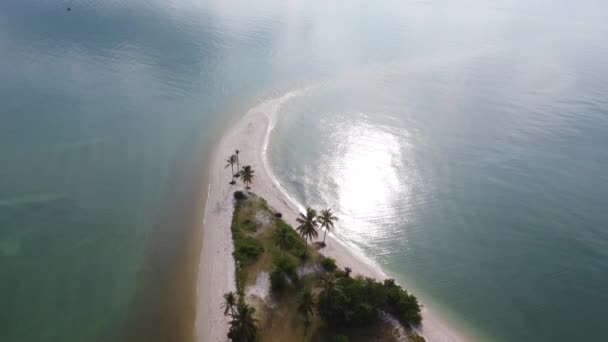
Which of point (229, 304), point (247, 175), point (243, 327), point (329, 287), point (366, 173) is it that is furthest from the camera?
point (366, 173)

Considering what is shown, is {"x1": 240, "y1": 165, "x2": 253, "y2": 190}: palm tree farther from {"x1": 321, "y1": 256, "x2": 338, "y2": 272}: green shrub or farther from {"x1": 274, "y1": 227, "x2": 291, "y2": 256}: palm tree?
{"x1": 321, "y1": 256, "x2": 338, "y2": 272}: green shrub

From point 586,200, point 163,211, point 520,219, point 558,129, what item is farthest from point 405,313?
point 558,129

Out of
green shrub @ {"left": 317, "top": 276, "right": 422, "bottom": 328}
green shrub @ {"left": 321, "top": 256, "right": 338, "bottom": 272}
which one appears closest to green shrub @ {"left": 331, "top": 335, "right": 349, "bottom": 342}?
green shrub @ {"left": 317, "top": 276, "right": 422, "bottom": 328}

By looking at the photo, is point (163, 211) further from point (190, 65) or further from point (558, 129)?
point (558, 129)

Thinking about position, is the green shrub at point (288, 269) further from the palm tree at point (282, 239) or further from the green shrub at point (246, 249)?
the green shrub at point (246, 249)

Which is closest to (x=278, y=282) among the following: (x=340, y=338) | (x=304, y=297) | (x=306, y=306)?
(x=304, y=297)

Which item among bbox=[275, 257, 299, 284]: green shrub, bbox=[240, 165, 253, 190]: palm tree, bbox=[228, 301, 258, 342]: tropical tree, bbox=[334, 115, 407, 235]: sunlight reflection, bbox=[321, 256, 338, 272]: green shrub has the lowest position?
bbox=[228, 301, 258, 342]: tropical tree

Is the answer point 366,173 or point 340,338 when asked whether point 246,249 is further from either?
point 366,173
